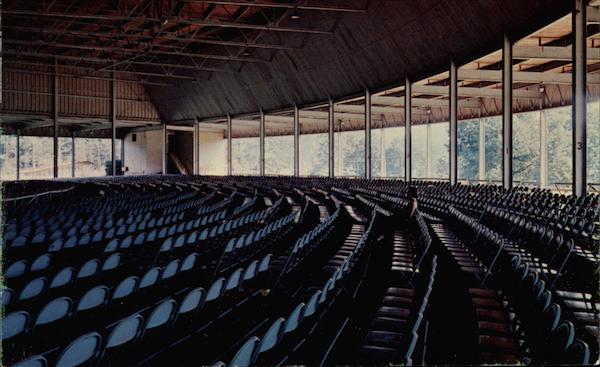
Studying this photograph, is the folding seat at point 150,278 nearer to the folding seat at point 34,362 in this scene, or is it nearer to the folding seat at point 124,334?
the folding seat at point 124,334

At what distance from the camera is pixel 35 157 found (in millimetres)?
41438

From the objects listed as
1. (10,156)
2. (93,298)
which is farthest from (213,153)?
(93,298)

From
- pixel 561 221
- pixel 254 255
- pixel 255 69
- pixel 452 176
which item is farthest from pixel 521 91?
pixel 254 255

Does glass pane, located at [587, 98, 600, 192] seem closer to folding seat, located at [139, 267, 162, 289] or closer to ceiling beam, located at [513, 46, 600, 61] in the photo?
ceiling beam, located at [513, 46, 600, 61]

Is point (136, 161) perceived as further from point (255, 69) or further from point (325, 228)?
point (325, 228)

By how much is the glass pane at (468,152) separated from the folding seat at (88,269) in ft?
136

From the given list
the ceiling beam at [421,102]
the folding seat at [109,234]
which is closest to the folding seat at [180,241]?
the folding seat at [109,234]

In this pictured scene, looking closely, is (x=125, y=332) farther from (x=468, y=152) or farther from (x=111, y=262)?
(x=468, y=152)

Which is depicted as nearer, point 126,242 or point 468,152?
point 126,242

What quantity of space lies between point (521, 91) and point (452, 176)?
9.16m

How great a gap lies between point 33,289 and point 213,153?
36.7 meters

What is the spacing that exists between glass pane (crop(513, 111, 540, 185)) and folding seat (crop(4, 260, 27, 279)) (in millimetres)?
39563

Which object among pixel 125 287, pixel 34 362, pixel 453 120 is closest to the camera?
pixel 34 362

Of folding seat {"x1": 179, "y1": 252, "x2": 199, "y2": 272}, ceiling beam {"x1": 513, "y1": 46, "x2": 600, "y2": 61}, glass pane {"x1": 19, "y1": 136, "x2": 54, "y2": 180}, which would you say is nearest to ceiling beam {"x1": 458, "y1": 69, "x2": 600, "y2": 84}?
ceiling beam {"x1": 513, "y1": 46, "x2": 600, "y2": 61}
